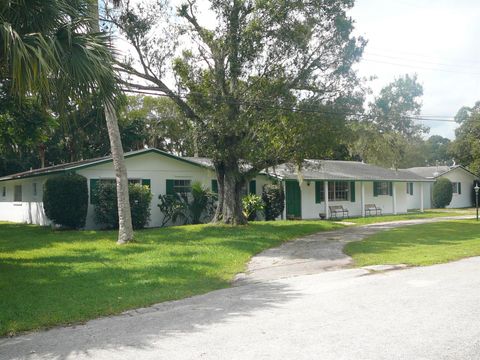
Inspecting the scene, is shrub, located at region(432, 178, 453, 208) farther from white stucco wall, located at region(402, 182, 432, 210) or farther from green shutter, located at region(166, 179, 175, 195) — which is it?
green shutter, located at region(166, 179, 175, 195)

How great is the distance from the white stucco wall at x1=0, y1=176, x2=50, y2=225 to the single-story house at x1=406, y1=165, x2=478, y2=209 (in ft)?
91.6

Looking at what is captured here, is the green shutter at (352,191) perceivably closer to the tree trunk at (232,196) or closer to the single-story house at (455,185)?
the tree trunk at (232,196)

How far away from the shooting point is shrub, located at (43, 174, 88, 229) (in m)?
19.0

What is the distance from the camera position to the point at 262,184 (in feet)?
85.1

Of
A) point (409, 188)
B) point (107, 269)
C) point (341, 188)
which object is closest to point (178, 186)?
point (341, 188)

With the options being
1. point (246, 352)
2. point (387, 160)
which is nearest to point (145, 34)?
point (246, 352)

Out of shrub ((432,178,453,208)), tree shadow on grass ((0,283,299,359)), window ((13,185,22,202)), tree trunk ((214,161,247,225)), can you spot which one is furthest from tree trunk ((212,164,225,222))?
shrub ((432,178,453,208))

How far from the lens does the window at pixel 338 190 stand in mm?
27953

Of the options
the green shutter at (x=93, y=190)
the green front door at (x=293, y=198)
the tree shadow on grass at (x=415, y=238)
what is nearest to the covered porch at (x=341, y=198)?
the green front door at (x=293, y=198)

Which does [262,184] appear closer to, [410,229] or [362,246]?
[410,229]

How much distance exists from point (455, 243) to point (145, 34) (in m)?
13.4

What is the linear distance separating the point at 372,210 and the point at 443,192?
1228 cm

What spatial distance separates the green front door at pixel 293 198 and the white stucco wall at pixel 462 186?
760 inches

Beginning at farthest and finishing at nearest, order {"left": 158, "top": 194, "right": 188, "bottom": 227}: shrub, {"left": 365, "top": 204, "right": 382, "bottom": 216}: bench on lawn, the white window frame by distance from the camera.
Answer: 1. {"left": 365, "top": 204, "right": 382, "bottom": 216}: bench on lawn
2. the white window frame
3. {"left": 158, "top": 194, "right": 188, "bottom": 227}: shrub
